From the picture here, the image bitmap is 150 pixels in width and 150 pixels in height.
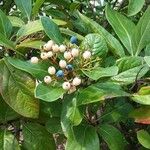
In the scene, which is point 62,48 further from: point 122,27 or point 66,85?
point 122,27

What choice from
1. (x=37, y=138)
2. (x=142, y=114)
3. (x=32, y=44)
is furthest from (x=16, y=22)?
(x=142, y=114)

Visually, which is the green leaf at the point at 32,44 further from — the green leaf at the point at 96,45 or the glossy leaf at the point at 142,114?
the glossy leaf at the point at 142,114

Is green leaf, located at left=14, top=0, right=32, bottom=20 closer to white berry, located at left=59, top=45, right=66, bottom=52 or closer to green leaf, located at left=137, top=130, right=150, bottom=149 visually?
white berry, located at left=59, top=45, right=66, bottom=52

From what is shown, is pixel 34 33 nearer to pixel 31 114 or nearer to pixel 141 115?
pixel 31 114

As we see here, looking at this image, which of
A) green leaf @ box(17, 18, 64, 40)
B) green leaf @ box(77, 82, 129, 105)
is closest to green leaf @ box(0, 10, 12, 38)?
green leaf @ box(17, 18, 64, 40)

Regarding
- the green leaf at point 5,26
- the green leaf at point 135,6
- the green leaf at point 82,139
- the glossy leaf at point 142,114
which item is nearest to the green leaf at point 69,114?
the green leaf at point 82,139

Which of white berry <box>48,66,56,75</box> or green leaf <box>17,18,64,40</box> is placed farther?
green leaf <box>17,18,64,40</box>
